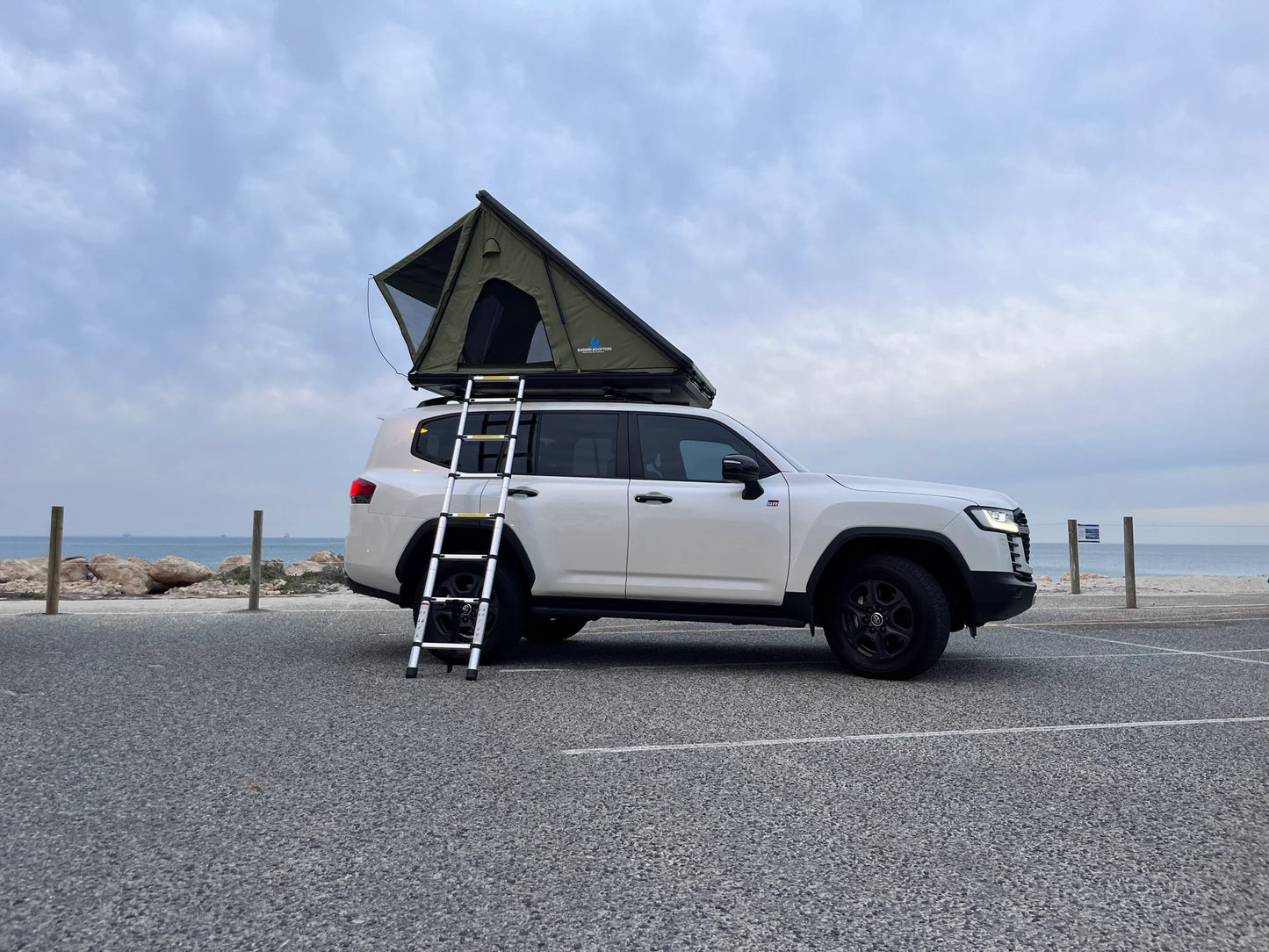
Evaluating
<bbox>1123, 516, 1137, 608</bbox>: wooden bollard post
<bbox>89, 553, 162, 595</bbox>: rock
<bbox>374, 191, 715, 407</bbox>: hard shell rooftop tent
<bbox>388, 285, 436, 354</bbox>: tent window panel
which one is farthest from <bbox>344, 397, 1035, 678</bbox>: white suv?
<bbox>89, 553, 162, 595</bbox>: rock

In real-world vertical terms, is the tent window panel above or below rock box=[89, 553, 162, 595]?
above

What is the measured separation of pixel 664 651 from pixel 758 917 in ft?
17.9

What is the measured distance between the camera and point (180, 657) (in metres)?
6.80

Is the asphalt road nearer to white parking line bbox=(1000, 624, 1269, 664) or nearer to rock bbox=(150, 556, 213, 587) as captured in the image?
white parking line bbox=(1000, 624, 1269, 664)

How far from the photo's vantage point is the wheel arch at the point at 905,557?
609cm

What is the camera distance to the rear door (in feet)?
A: 21.4

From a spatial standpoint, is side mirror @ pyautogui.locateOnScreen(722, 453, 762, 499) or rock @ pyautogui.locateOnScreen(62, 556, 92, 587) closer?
side mirror @ pyautogui.locateOnScreen(722, 453, 762, 499)

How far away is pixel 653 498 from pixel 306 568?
16.9m

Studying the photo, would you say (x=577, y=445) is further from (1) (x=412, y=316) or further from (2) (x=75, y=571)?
(2) (x=75, y=571)

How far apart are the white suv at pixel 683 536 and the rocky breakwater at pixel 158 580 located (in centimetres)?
1029

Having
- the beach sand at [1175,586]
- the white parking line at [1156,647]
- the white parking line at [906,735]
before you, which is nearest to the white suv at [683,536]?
the white parking line at [906,735]

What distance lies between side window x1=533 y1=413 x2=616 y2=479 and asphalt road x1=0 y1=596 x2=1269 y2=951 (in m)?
1.54

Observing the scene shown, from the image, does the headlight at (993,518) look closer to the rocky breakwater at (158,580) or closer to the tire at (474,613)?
the tire at (474,613)

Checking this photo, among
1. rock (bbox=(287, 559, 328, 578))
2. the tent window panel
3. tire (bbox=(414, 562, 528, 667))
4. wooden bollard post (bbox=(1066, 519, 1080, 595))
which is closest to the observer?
tire (bbox=(414, 562, 528, 667))
